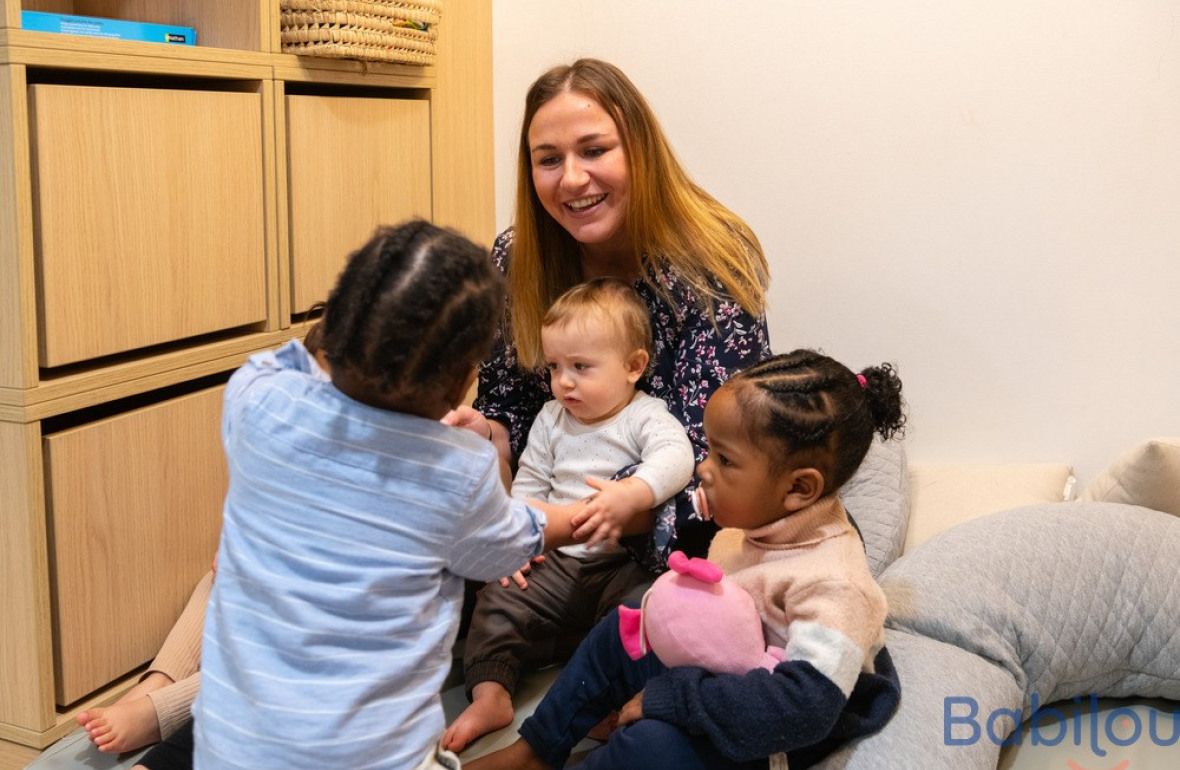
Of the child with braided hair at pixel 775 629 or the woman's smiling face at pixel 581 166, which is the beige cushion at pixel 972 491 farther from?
the woman's smiling face at pixel 581 166

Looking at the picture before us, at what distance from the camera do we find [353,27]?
1.98 metres

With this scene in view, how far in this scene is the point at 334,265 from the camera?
6.93 ft

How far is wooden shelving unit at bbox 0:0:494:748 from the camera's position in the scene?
155 cm

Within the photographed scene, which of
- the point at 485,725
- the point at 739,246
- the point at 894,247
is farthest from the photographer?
the point at 894,247

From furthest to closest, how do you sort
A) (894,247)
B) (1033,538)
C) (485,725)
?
1. (894,247)
2. (1033,538)
3. (485,725)

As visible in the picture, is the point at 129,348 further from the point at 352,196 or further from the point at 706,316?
the point at 706,316

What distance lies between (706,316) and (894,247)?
610 mm

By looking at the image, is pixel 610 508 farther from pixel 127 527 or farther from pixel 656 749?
pixel 127 527

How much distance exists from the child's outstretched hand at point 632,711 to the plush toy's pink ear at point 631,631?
0.05 metres

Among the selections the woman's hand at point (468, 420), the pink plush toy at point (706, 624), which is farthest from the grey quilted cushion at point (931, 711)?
the woman's hand at point (468, 420)

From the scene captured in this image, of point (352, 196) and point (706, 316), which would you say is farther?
point (352, 196)

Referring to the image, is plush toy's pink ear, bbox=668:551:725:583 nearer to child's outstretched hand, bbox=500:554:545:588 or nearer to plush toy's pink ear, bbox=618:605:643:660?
plush toy's pink ear, bbox=618:605:643:660

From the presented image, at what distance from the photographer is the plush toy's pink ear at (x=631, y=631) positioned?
57.9 inches

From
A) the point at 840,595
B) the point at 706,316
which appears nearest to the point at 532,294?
the point at 706,316
